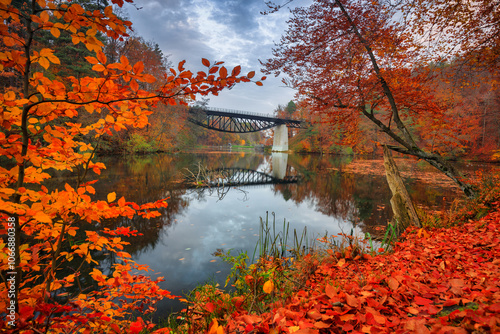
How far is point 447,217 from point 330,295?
4899 mm

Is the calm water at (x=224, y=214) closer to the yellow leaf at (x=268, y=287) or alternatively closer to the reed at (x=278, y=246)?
the reed at (x=278, y=246)

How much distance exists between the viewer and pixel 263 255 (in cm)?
308

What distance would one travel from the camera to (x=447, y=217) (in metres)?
4.63

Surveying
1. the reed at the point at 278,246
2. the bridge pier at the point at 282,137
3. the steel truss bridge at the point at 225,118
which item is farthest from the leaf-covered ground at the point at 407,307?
the bridge pier at the point at 282,137

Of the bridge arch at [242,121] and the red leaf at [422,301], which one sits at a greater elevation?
the bridge arch at [242,121]

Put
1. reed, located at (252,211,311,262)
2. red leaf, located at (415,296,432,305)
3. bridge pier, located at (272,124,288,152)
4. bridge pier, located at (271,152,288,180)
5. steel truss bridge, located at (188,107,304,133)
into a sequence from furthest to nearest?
bridge pier, located at (272,124,288,152) < steel truss bridge, located at (188,107,304,133) < bridge pier, located at (271,152,288,180) < reed, located at (252,211,311,262) < red leaf, located at (415,296,432,305)

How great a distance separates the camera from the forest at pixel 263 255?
50.8 inches

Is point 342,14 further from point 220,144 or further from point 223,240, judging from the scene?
point 220,144

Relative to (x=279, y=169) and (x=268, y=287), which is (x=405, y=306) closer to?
(x=268, y=287)

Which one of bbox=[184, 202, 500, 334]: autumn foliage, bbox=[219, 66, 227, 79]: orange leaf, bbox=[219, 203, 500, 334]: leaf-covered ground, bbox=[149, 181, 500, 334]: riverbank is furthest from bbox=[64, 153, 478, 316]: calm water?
bbox=[219, 66, 227, 79]: orange leaf

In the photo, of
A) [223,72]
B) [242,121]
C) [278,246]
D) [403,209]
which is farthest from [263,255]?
[242,121]

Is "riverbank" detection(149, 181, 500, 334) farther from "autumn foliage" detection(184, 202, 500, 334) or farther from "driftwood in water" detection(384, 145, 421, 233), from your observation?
"driftwood in water" detection(384, 145, 421, 233)

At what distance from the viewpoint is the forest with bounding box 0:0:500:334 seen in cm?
129

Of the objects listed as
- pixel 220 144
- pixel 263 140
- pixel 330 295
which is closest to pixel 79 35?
pixel 330 295
